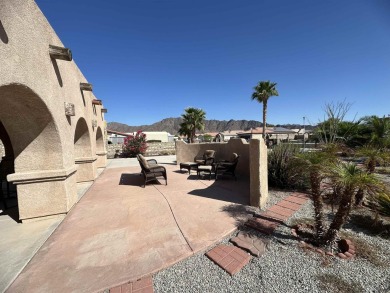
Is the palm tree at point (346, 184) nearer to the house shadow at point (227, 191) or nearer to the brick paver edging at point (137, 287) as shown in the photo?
the house shadow at point (227, 191)

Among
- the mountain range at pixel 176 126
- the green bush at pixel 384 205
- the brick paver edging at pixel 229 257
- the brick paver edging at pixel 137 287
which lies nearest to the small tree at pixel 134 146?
the brick paver edging at pixel 229 257

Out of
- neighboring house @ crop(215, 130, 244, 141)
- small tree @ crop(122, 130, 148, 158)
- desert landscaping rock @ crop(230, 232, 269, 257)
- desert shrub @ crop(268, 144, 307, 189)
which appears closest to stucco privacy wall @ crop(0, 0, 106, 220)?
desert landscaping rock @ crop(230, 232, 269, 257)

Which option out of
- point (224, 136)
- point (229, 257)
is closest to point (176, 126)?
point (224, 136)

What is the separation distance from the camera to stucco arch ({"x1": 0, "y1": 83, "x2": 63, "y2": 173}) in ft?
11.0

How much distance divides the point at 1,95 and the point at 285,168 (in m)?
6.93

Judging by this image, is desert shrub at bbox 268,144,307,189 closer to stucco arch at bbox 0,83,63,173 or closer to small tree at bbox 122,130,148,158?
stucco arch at bbox 0,83,63,173

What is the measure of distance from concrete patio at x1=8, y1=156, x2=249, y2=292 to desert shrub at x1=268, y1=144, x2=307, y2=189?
1.16 m

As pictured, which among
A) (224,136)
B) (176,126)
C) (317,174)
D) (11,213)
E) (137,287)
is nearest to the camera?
(137,287)

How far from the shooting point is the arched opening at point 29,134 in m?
3.38

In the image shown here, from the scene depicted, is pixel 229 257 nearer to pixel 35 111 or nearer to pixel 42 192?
pixel 42 192

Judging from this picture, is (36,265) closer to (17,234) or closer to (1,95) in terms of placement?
(17,234)

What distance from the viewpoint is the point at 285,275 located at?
2.27 meters

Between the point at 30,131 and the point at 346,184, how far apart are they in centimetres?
576

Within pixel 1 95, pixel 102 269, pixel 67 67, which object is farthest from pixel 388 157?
pixel 67 67
